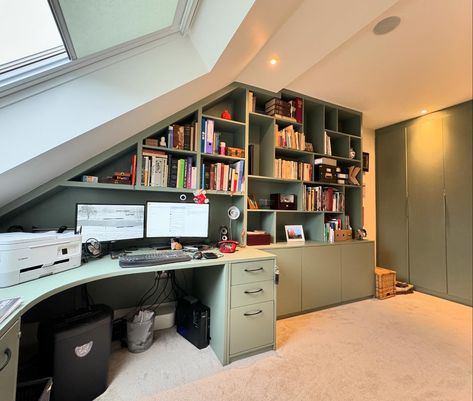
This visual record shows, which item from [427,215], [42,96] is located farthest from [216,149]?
[427,215]

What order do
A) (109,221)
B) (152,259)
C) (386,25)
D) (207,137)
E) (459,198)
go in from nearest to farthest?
(152,259) → (386,25) → (109,221) → (207,137) → (459,198)

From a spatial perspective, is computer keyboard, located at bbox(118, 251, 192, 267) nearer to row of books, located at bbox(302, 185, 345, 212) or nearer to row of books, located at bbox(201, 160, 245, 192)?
row of books, located at bbox(201, 160, 245, 192)

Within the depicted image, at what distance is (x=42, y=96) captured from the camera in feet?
4.21

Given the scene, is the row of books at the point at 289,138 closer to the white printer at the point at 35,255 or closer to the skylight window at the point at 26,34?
the skylight window at the point at 26,34

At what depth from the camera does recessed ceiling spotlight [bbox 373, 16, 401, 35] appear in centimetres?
159

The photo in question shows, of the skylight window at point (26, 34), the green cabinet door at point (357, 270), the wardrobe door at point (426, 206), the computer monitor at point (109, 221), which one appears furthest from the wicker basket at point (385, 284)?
the skylight window at point (26, 34)

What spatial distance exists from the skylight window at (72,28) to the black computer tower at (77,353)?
133cm

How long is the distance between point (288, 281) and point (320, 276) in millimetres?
449

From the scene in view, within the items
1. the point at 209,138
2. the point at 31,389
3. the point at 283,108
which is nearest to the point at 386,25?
the point at 283,108

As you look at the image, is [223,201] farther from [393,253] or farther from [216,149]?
[393,253]

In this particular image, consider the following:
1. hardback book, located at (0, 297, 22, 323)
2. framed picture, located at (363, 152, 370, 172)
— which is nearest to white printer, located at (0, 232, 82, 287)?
hardback book, located at (0, 297, 22, 323)

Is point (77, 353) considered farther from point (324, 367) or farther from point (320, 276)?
point (320, 276)

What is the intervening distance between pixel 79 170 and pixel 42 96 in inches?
24.1

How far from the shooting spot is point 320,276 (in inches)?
97.3
